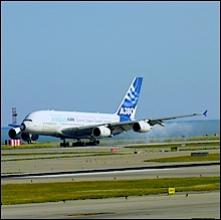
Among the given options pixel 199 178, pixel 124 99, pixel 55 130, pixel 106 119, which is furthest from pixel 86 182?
pixel 124 99

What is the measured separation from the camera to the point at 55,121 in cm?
12588

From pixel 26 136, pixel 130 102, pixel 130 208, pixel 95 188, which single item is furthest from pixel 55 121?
pixel 130 208

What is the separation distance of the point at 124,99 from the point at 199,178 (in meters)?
100.0

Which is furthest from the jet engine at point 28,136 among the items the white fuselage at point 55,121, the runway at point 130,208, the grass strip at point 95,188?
the runway at point 130,208

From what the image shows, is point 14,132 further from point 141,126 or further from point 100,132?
point 141,126

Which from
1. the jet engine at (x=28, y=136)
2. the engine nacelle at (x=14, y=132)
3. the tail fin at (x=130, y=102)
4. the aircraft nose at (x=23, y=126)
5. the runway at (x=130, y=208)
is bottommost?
the runway at (x=130, y=208)

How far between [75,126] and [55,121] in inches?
148

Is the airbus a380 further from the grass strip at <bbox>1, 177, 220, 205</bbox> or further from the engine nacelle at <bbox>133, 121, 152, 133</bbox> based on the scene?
the grass strip at <bbox>1, 177, 220, 205</bbox>

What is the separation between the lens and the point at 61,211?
92.4ft

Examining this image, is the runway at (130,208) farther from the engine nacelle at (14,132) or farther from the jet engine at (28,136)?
the engine nacelle at (14,132)

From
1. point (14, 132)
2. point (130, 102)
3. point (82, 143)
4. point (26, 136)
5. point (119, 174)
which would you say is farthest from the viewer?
point (130, 102)

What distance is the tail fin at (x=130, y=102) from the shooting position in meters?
143

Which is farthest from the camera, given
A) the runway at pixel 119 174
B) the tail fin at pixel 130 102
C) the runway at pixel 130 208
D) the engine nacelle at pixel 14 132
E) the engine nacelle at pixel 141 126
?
the tail fin at pixel 130 102

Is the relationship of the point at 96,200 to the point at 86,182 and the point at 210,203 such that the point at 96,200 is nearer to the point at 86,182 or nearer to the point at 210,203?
the point at 210,203
